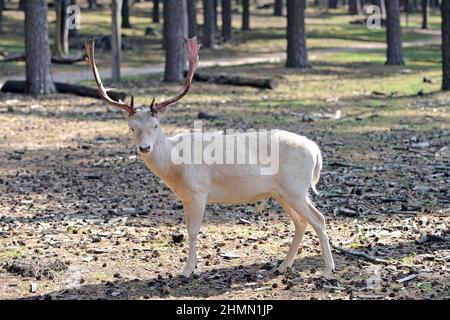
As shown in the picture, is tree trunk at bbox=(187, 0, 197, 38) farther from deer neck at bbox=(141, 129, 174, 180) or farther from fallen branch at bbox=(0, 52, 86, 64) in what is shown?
deer neck at bbox=(141, 129, 174, 180)

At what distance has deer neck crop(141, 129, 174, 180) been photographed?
8.45 m

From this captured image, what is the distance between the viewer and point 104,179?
13703 mm

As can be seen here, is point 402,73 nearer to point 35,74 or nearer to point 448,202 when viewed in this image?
point 35,74

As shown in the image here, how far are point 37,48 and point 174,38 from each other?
5.00 m

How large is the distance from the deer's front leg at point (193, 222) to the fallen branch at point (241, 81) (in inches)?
697

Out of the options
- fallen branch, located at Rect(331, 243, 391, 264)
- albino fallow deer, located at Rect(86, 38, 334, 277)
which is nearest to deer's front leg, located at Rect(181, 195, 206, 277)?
albino fallow deer, located at Rect(86, 38, 334, 277)

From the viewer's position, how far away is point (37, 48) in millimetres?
23953

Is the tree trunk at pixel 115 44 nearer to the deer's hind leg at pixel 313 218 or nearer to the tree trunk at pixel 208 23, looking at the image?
the tree trunk at pixel 208 23

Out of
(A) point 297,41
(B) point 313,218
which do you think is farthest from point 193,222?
(A) point 297,41

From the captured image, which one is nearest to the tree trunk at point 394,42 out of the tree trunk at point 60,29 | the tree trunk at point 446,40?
the tree trunk at point 446,40

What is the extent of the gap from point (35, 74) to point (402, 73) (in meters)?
12.9
